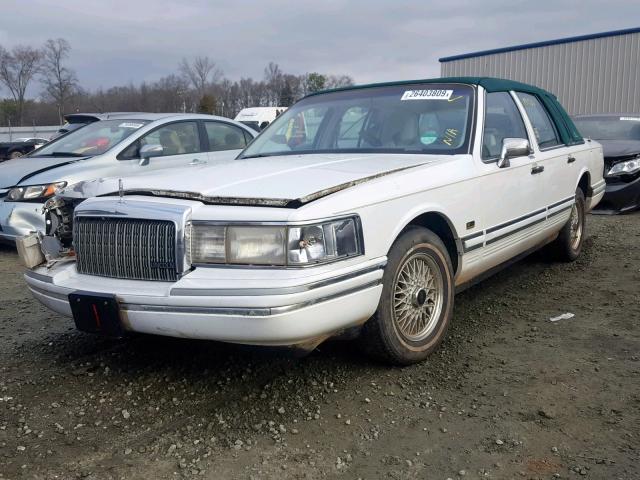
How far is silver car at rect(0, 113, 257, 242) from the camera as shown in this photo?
A: 242 inches

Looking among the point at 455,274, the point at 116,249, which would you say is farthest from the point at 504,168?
the point at 116,249

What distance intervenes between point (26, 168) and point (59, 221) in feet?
12.1

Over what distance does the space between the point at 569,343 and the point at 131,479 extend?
2.62 m

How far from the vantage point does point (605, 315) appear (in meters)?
4.16

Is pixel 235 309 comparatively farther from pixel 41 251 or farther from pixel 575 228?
pixel 575 228

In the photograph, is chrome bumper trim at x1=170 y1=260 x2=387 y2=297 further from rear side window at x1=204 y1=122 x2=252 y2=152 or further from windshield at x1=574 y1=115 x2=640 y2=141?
windshield at x1=574 y1=115 x2=640 y2=141

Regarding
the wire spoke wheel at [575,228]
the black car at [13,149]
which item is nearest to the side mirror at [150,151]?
the wire spoke wheel at [575,228]

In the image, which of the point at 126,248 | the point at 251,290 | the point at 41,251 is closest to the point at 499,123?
the point at 251,290

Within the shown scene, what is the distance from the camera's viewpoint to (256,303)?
2.51 metres

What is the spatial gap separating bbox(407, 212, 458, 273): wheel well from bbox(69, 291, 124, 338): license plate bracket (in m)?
1.61

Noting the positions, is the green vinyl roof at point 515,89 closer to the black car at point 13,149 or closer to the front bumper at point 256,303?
the front bumper at point 256,303

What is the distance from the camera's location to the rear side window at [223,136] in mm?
7465

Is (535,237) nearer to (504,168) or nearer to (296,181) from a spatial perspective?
(504,168)

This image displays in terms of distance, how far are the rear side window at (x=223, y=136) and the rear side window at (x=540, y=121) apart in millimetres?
3854
